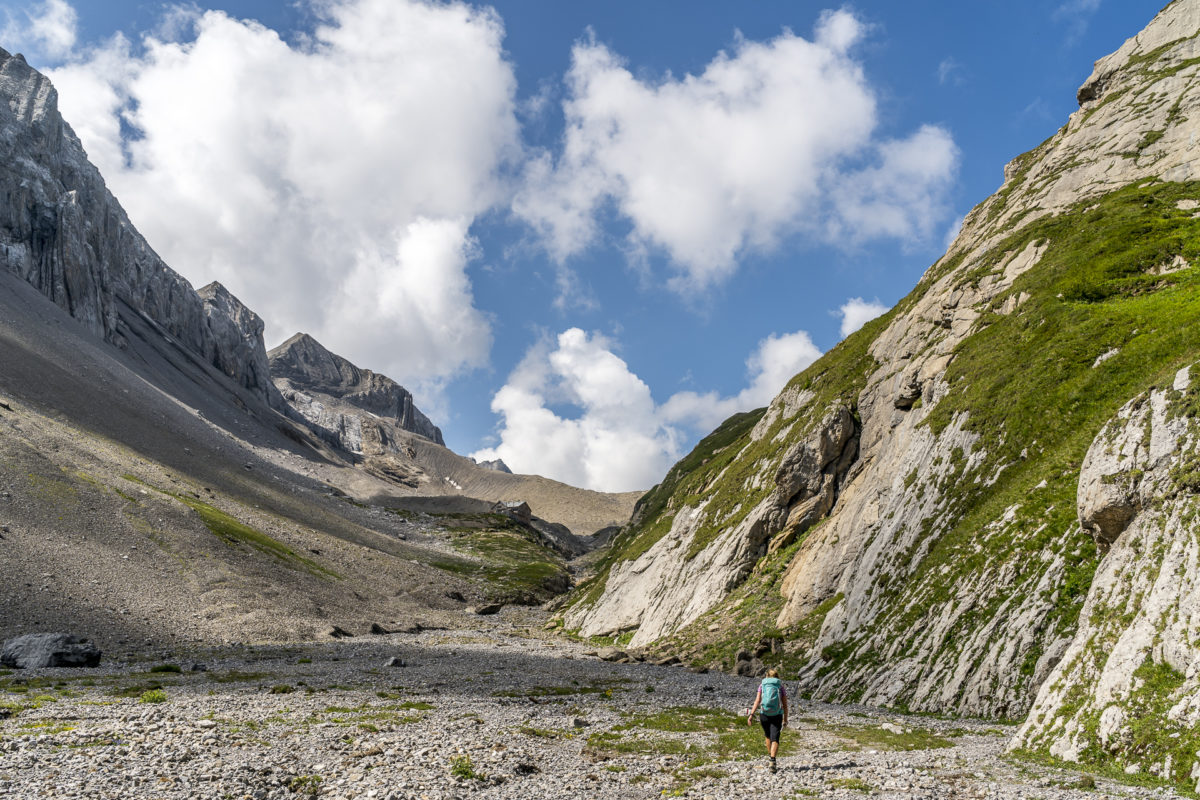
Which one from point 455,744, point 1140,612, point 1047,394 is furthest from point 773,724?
point 1047,394

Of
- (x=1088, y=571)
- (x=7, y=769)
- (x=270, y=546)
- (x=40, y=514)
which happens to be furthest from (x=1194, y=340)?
(x=270, y=546)

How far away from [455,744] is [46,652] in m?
36.1

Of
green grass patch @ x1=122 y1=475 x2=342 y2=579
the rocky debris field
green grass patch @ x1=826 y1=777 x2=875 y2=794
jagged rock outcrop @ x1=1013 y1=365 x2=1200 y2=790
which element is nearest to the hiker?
the rocky debris field

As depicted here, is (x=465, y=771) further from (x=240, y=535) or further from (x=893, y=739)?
(x=240, y=535)

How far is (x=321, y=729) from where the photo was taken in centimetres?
2423

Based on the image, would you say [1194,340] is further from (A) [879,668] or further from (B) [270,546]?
(B) [270,546]

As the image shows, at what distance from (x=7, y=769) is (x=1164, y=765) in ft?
99.3

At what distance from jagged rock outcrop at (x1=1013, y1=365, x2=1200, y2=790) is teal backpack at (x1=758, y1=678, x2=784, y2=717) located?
7821 millimetres

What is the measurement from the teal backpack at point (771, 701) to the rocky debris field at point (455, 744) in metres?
1.64

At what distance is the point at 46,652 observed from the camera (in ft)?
133

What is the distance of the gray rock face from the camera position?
39.9m

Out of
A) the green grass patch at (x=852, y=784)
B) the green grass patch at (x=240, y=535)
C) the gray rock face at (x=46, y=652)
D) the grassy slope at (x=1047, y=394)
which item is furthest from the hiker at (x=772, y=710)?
the green grass patch at (x=240, y=535)

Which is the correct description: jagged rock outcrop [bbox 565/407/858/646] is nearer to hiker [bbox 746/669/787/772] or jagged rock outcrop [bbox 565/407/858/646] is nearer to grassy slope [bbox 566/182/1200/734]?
grassy slope [bbox 566/182/1200/734]

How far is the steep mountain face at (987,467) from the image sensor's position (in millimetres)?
26609
